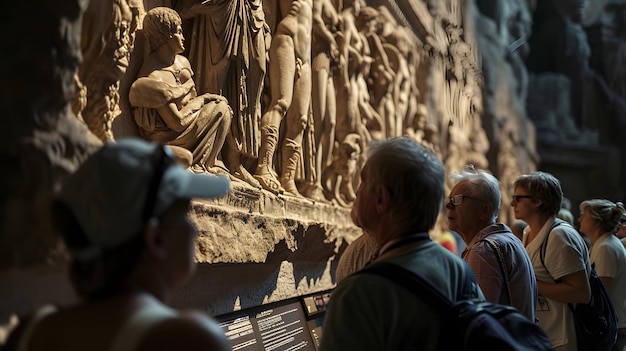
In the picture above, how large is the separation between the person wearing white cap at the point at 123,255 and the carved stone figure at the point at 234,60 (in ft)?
10.7

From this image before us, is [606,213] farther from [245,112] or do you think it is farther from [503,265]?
[245,112]

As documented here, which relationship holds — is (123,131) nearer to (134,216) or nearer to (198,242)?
(198,242)

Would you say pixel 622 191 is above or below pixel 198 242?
below

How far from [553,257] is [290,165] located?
111 inches

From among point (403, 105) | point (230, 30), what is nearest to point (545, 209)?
point (230, 30)

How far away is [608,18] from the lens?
26047 mm

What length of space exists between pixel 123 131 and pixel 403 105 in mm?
6588

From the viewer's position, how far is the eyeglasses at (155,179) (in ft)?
5.40

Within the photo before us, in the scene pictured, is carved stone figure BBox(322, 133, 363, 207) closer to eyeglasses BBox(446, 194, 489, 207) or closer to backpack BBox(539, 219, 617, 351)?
backpack BBox(539, 219, 617, 351)

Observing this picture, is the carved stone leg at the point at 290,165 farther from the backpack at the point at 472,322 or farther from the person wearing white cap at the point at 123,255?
the person wearing white cap at the point at 123,255

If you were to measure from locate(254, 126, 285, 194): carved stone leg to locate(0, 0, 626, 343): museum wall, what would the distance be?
0.01 metres

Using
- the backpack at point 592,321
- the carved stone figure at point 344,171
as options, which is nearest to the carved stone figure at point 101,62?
the backpack at point 592,321

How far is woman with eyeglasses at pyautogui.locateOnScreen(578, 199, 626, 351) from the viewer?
510cm

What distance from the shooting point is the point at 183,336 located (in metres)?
1.51
